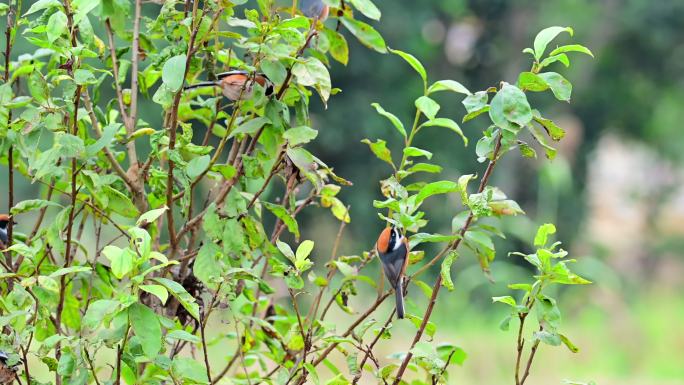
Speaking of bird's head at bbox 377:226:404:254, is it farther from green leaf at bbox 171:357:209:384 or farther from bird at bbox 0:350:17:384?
bird at bbox 0:350:17:384

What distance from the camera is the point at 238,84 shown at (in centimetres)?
171

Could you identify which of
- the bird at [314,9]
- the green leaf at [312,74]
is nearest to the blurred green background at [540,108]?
the bird at [314,9]

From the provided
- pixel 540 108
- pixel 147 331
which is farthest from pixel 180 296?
pixel 540 108

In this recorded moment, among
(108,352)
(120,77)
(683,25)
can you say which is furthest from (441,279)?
(683,25)

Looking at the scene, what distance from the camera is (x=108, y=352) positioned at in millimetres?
5738

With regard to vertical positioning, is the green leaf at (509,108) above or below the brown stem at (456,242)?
above

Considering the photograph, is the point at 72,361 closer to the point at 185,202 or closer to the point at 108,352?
the point at 185,202

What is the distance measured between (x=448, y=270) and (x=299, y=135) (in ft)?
1.03

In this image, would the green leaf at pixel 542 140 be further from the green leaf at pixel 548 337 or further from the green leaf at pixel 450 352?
the green leaf at pixel 450 352

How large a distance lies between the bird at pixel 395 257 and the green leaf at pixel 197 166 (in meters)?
0.31

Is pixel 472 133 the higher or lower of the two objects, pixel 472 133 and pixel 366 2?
the higher

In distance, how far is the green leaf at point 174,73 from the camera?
4.99 ft

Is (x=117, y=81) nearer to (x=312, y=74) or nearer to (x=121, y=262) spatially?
(x=312, y=74)

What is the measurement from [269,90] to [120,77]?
0.32m
